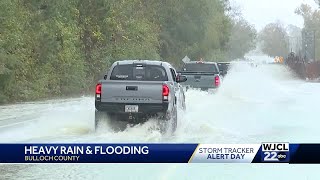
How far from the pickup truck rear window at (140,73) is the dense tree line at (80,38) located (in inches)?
538

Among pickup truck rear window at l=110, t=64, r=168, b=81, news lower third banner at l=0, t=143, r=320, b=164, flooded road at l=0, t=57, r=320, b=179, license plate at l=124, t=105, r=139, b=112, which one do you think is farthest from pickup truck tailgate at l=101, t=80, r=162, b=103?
news lower third banner at l=0, t=143, r=320, b=164

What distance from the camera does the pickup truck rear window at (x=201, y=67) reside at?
31094mm

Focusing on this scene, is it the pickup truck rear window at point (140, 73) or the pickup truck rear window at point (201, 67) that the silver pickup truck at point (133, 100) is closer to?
the pickup truck rear window at point (140, 73)

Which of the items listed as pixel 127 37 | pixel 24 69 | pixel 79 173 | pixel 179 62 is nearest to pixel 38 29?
pixel 24 69

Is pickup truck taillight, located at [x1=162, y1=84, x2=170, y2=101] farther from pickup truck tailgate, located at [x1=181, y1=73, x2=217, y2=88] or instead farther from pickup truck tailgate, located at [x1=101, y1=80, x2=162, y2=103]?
pickup truck tailgate, located at [x1=181, y1=73, x2=217, y2=88]

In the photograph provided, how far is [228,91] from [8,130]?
19798mm

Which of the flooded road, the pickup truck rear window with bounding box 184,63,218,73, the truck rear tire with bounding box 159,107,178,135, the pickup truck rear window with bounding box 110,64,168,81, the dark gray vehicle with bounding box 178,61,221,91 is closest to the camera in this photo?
the flooded road

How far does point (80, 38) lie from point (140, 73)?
2766 cm

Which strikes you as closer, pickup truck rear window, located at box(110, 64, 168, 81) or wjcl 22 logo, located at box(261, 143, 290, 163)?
wjcl 22 logo, located at box(261, 143, 290, 163)

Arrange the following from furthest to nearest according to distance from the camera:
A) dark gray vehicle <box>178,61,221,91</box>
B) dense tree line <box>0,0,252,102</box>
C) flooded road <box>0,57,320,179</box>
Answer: dense tree line <box>0,0,252,102</box> < dark gray vehicle <box>178,61,221,91</box> < flooded road <box>0,57,320,179</box>

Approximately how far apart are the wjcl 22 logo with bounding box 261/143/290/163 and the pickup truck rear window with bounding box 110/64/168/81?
25.3 ft

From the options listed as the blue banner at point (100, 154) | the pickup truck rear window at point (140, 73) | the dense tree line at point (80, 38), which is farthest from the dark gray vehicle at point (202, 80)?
the blue banner at point (100, 154)

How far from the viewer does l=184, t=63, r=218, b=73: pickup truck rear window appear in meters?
31.1

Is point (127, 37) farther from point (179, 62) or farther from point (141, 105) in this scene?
point (141, 105)
